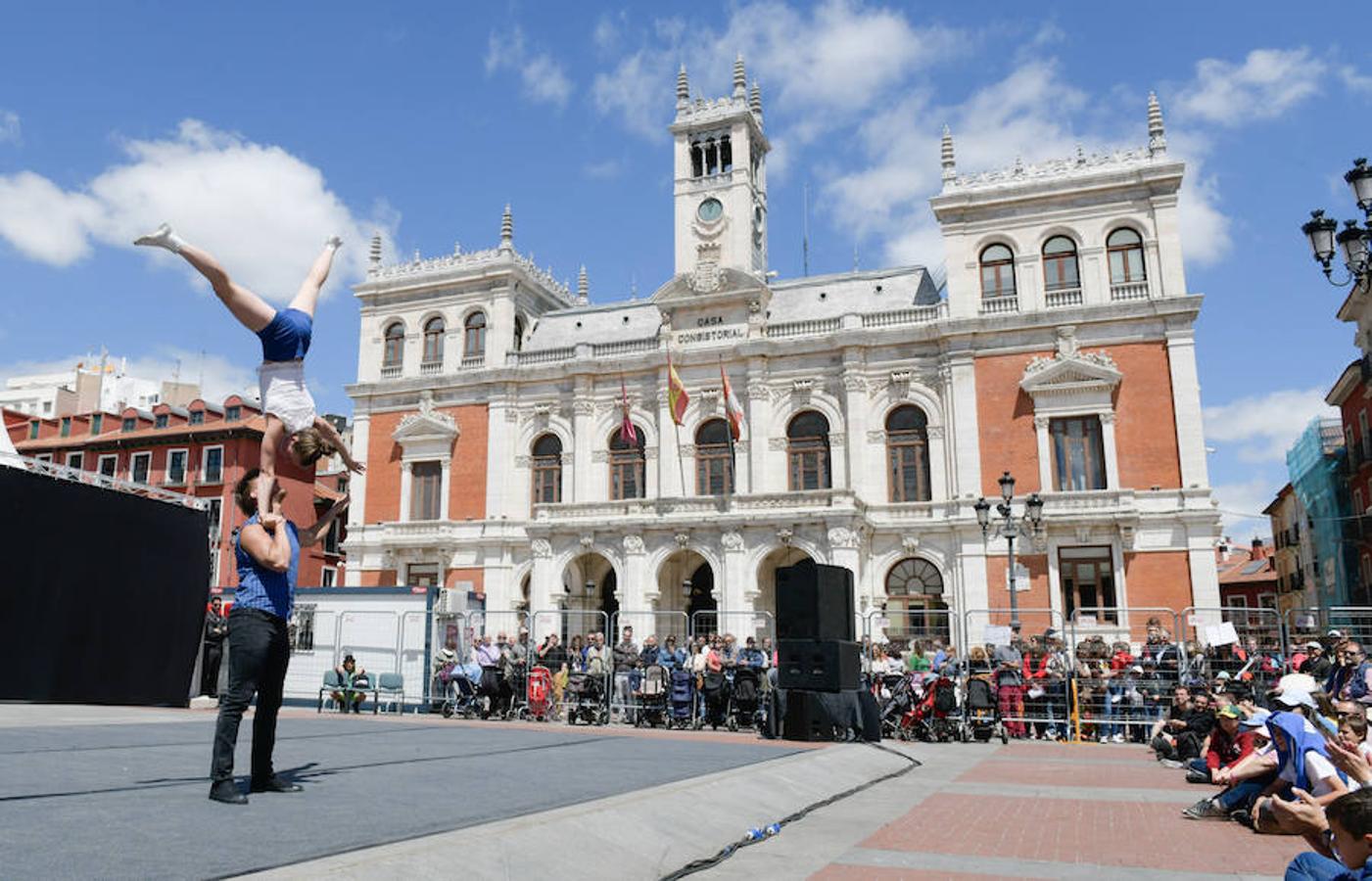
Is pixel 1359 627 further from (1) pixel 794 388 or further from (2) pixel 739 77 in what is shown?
(2) pixel 739 77

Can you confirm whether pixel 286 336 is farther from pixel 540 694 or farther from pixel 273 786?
pixel 540 694

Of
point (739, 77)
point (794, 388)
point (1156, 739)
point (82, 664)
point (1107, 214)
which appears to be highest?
point (739, 77)

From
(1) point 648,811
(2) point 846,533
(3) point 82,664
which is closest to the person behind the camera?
(1) point 648,811

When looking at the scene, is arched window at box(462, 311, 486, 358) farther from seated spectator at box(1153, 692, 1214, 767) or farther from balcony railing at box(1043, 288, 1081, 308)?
seated spectator at box(1153, 692, 1214, 767)

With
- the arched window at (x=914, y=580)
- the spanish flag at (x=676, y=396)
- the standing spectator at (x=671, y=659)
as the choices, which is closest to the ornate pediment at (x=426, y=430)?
the spanish flag at (x=676, y=396)

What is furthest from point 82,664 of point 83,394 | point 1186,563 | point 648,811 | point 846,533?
point 83,394

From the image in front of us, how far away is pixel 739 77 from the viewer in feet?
120

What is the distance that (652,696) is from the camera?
701 inches

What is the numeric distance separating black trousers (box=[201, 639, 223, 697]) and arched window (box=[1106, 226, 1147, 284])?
25.5 m

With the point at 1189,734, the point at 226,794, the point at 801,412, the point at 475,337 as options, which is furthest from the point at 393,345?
the point at 226,794

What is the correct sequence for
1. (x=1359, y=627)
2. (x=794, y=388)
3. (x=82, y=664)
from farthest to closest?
(x=794, y=388) < (x=1359, y=627) < (x=82, y=664)

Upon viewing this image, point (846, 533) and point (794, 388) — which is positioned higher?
point (794, 388)

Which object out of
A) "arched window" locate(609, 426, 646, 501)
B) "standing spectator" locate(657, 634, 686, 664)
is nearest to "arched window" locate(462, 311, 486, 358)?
"arched window" locate(609, 426, 646, 501)

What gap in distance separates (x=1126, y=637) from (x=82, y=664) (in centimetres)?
2358
